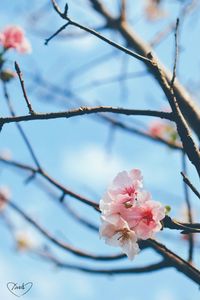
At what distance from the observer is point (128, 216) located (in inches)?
49.9

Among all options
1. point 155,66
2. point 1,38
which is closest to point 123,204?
point 155,66

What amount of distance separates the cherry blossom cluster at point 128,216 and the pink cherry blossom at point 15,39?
4.59 feet

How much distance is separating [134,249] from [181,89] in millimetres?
1128

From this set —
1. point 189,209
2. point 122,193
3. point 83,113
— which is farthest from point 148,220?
point 189,209

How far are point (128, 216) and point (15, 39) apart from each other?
152 centimetres

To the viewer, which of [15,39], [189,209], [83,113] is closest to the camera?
[83,113]

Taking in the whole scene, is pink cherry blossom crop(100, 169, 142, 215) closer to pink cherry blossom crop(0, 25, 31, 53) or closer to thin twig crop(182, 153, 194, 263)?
thin twig crop(182, 153, 194, 263)

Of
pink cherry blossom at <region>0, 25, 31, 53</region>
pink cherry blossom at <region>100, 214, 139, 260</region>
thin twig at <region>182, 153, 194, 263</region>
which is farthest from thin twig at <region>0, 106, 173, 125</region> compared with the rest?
pink cherry blossom at <region>0, 25, 31, 53</region>

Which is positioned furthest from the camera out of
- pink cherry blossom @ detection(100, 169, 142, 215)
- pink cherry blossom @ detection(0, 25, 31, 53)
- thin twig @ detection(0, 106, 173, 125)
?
pink cherry blossom @ detection(0, 25, 31, 53)

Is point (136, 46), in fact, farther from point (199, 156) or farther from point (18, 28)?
point (199, 156)

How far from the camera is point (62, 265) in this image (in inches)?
100

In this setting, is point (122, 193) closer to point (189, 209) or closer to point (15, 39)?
point (189, 209)

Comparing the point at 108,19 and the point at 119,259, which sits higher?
the point at 108,19

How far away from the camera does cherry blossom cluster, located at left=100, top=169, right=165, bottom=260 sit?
1231mm
